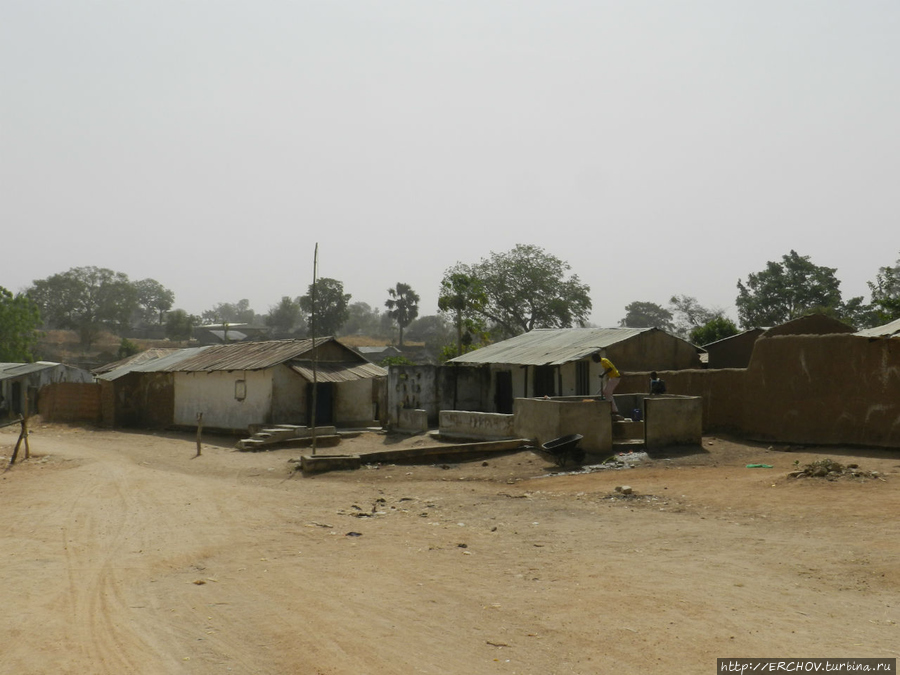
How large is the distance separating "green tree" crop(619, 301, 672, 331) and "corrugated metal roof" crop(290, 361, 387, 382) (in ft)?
211

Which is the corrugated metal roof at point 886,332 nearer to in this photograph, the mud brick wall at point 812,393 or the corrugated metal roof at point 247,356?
the mud brick wall at point 812,393

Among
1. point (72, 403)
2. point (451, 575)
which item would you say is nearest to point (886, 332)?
point (451, 575)

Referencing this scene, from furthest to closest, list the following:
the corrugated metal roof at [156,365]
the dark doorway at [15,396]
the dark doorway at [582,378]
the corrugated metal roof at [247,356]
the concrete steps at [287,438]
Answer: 1. the dark doorway at [15,396]
2. the corrugated metal roof at [156,365]
3. the corrugated metal roof at [247,356]
4. the dark doorway at [582,378]
5. the concrete steps at [287,438]

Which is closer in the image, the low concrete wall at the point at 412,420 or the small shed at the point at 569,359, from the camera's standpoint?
the low concrete wall at the point at 412,420

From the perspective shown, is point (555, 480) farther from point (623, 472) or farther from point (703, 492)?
point (703, 492)

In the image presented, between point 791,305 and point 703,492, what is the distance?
44804 millimetres

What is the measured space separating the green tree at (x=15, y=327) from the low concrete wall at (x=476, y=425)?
39.1 metres

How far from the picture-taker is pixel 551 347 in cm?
2798

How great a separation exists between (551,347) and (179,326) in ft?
182

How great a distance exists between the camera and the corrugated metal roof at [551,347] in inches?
1005

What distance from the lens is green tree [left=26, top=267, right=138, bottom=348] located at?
75.8m

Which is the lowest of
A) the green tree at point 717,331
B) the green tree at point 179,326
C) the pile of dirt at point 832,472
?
the pile of dirt at point 832,472

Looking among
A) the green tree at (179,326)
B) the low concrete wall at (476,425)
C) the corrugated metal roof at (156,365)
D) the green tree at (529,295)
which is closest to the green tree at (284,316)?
the green tree at (179,326)

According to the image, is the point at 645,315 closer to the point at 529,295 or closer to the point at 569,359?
the point at 529,295
